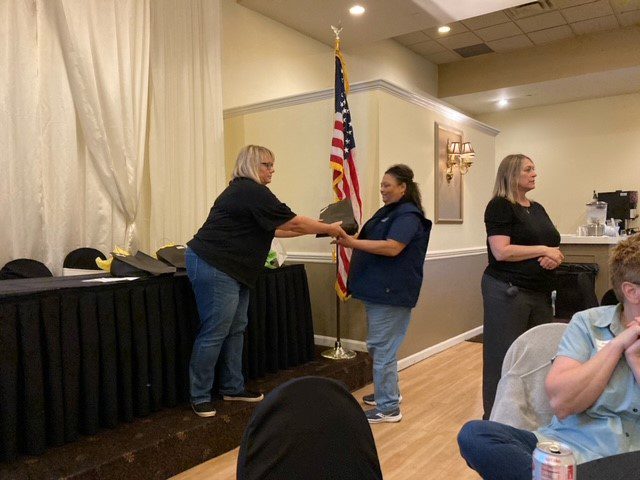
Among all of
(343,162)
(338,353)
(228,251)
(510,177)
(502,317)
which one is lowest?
(338,353)

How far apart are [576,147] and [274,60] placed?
532cm

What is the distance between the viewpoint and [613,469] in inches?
Result: 37.4

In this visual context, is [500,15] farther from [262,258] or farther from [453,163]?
[262,258]

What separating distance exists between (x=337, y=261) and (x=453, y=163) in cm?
179

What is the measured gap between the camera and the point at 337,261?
4066 mm

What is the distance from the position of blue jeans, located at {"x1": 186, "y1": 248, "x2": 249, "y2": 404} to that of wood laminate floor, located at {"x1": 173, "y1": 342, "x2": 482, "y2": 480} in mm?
419

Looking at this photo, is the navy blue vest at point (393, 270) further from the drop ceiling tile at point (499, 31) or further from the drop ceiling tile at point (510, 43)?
the drop ceiling tile at point (510, 43)

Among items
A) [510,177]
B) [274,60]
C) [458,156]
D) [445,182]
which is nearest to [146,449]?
[510,177]

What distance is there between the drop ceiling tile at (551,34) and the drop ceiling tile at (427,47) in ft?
3.99

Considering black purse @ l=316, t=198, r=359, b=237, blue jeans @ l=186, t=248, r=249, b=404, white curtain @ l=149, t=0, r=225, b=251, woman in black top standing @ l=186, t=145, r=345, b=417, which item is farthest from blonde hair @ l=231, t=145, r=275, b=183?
white curtain @ l=149, t=0, r=225, b=251

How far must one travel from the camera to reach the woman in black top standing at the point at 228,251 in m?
2.68

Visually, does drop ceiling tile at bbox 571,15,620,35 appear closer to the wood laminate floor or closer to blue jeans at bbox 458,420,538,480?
the wood laminate floor

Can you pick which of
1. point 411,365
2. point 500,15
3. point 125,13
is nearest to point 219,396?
point 411,365

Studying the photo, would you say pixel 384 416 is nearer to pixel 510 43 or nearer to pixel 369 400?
pixel 369 400
